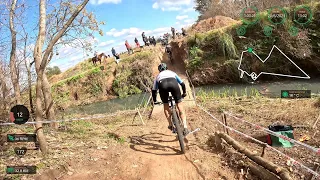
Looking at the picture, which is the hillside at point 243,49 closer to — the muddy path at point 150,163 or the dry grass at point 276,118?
the dry grass at point 276,118

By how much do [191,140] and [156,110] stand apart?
4059mm

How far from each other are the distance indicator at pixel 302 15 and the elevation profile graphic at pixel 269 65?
2656 mm

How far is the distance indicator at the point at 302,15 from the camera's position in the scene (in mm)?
21875

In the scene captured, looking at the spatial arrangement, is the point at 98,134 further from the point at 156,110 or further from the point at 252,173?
the point at 252,173

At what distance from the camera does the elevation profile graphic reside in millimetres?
23344

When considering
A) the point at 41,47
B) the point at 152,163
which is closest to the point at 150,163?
the point at 152,163

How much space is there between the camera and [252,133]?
25.1 ft

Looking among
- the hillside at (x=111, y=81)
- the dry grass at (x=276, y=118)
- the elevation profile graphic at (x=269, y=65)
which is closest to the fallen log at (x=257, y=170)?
the dry grass at (x=276, y=118)

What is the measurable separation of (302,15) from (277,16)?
1819 mm

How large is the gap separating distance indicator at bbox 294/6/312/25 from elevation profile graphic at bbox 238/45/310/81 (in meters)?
2.66

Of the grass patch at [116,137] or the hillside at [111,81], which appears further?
the hillside at [111,81]

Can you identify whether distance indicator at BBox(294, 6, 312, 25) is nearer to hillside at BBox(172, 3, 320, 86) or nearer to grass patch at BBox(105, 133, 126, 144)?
hillside at BBox(172, 3, 320, 86)

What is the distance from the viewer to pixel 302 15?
72.1 ft

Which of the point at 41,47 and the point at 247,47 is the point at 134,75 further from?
the point at 41,47
